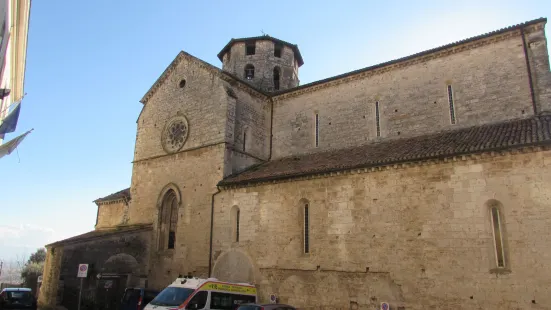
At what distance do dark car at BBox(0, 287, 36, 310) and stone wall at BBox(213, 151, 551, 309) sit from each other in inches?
306

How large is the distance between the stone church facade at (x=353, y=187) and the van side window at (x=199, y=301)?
424cm

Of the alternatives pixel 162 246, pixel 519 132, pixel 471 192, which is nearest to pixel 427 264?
pixel 471 192

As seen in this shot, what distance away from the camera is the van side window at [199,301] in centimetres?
1255

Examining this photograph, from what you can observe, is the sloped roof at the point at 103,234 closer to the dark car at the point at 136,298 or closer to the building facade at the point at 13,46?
the dark car at the point at 136,298

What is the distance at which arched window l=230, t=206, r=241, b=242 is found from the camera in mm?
18453

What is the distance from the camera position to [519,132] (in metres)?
14.0

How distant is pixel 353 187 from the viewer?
51.2ft

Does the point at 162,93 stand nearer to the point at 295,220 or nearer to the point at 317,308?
the point at 295,220

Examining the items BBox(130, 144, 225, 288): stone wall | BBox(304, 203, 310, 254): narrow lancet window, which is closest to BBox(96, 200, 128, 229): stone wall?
BBox(130, 144, 225, 288): stone wall

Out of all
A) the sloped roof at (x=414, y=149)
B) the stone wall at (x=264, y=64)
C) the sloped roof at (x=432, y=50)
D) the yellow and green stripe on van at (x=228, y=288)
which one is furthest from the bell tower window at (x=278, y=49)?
the yellow and green stripe on van at (x=228, y=288)

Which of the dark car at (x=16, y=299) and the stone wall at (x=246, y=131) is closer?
the dark car at (x=16, y=299)

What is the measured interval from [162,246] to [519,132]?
52.0 ft

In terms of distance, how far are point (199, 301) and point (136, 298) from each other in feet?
12.6

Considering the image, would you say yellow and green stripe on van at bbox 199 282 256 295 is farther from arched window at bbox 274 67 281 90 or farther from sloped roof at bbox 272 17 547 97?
arched window at bbox 274 67 281 90
